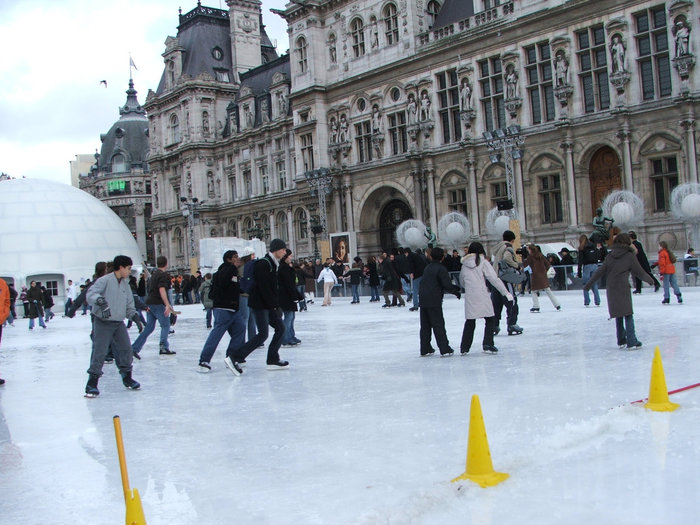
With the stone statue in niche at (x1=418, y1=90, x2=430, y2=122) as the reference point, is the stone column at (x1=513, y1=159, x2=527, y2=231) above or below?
below

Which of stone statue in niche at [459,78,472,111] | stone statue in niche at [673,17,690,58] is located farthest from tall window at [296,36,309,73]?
stone statue in niche at [673,17,690,58]

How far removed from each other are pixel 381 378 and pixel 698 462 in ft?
16.2

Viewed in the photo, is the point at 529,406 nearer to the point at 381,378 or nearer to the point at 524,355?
the point at 381,378

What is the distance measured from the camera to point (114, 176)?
332 ft

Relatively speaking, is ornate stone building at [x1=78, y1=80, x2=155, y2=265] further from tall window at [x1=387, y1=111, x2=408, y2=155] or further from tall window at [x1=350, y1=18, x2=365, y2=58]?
tall window at [x1=387, y1=111, x2=408, y2=155]

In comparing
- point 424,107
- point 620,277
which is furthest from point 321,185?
point 620,277

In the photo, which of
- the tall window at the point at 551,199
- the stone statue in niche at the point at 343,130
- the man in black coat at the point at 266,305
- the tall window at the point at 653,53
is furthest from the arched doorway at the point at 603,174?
the man in black coat at the point at 266,305

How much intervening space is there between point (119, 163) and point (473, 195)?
77.8 metres

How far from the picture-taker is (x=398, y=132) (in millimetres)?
38500

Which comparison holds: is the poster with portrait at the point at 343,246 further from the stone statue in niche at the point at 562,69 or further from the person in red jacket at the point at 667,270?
the person in red jacket at the point at 667,270

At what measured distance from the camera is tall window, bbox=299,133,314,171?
43406mm

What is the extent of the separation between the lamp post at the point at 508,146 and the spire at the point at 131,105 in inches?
3251

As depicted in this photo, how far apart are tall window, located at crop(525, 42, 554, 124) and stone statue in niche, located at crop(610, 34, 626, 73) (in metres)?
3.02

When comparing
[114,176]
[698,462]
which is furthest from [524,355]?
[114,176]
